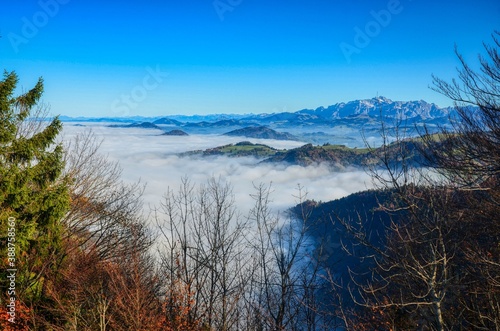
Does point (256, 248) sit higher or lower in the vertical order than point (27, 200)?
lower

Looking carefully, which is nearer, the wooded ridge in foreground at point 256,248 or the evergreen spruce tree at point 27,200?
the wooded ridge in foreground at point 256,248

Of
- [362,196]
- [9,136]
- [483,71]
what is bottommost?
[362,196]

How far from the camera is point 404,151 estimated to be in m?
7.49

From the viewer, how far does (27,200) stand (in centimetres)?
1116

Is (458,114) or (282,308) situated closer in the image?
(458,114)

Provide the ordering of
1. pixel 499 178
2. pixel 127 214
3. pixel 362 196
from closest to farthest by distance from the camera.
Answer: pixel 499 178 → pixel 127 214 → pixel 362 196

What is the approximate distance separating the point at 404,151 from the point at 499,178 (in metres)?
5.47

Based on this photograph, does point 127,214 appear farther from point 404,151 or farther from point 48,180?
point 404,151

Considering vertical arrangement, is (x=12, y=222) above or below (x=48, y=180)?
below

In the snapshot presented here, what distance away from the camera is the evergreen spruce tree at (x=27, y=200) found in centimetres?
1068

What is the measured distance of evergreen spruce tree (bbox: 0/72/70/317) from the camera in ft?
35.0

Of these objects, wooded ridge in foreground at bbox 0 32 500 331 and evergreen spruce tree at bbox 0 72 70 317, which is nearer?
wooded ridge in foreground at bbox 0 32 500 331

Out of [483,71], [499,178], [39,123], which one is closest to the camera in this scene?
[483,71]

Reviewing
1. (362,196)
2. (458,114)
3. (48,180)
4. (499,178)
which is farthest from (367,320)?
(362,196)
